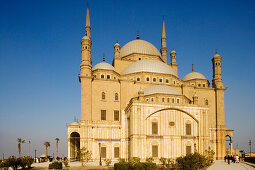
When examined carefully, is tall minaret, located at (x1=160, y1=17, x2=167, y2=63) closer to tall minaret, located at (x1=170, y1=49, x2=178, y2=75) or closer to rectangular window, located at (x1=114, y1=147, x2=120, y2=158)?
tall minaret, located at (x1=170, y1=49, x2=178, y2=75)

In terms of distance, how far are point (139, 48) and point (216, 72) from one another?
51.0 ft

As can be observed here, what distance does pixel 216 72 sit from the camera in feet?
156

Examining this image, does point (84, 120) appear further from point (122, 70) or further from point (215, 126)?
point (215, 126)

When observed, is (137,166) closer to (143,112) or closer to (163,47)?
Answer: (143,112)

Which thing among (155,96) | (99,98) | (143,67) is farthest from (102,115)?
(143,67)

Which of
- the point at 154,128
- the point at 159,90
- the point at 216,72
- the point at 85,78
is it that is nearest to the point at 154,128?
the point at 154,128


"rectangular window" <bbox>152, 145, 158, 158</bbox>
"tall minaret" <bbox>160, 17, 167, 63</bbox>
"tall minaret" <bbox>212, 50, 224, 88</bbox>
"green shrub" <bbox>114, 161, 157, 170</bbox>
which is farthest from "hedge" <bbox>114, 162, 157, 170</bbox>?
"tall minaret" <bbox>160, 17, 167, 63</bbox>

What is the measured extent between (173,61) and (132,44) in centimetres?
912

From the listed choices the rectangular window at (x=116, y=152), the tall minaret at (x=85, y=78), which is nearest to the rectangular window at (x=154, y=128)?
the rectangular window at (x=116, y=152)

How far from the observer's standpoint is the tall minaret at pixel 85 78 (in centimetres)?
3847

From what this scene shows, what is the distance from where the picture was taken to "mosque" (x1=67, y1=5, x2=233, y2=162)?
35.2 metres

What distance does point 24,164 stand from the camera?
28.4 meters

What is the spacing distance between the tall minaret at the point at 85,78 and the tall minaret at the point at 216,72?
2277 cm

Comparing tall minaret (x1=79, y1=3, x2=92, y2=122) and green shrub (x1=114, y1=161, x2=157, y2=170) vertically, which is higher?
tall minaret (x1=79, y1=3, x2=92, y2=122)
